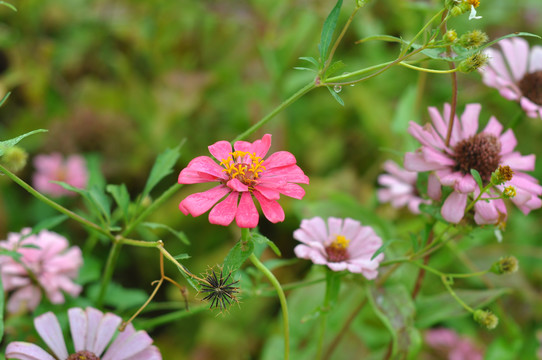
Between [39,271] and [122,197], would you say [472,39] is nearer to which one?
[122,197]

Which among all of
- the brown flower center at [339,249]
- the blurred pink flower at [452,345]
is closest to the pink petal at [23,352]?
the brown flower center at [339,249]

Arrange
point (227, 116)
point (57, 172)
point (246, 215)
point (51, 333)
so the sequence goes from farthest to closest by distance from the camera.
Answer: point (227, 116)
point (57, 172)
point (51, 333)
point (246, 215)

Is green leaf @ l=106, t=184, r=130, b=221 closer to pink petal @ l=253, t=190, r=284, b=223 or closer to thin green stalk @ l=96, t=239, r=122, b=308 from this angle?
thin green stalk @ l=96, t=239, r=122, b=308

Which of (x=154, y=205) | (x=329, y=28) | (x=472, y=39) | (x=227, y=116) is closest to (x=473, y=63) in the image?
(x=472, y=39)

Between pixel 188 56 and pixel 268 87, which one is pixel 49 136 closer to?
pixel 188 56

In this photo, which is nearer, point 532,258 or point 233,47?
point 532,258

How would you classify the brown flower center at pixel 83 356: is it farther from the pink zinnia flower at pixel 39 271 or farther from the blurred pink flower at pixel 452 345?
the blurred pink flower at pixel 452 345

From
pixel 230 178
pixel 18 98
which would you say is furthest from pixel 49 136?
pixel 230 178
